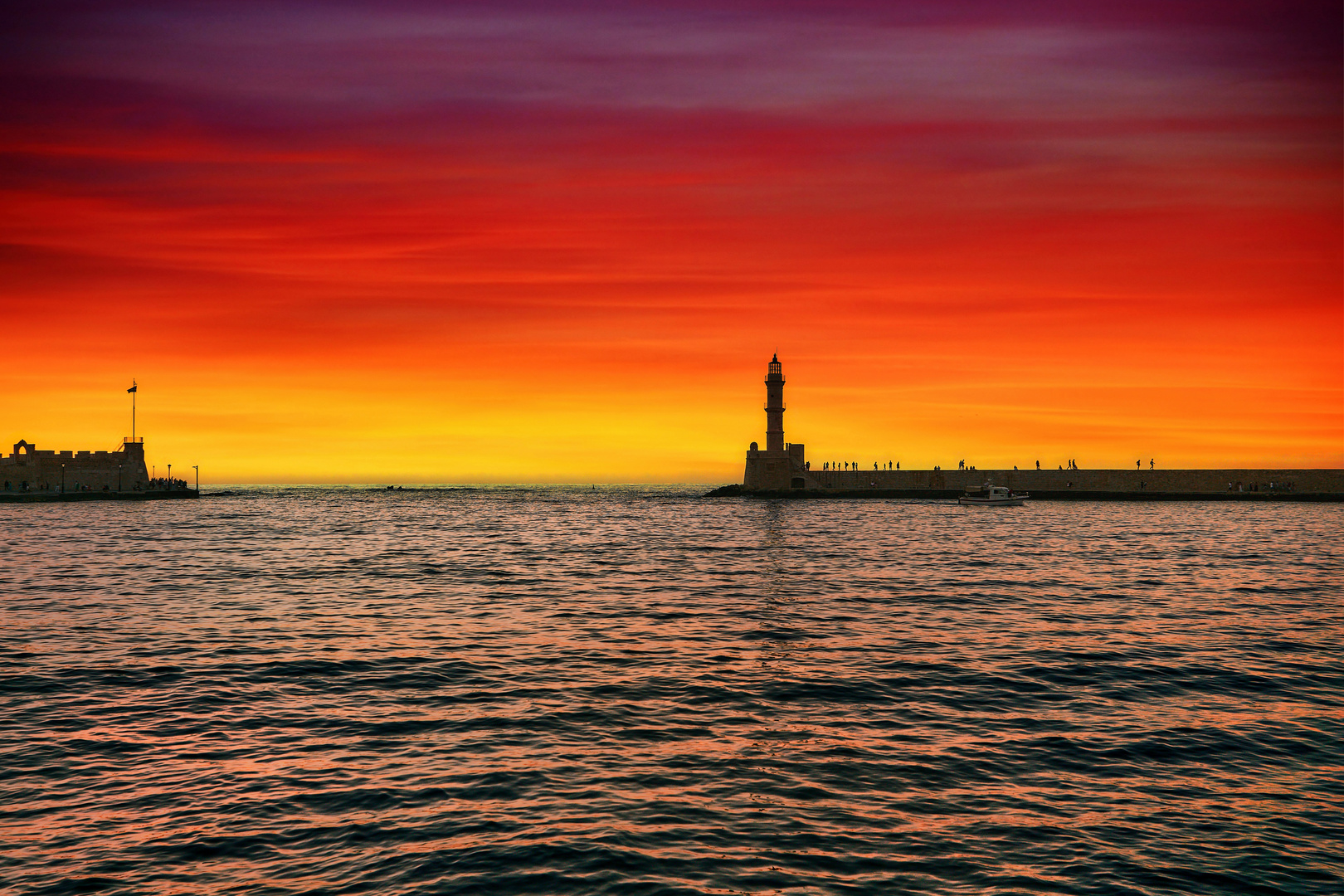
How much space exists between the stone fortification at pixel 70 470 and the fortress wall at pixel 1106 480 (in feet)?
368

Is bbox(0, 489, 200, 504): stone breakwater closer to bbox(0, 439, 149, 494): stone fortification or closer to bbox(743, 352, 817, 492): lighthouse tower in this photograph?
bbox(0, 439, 149, 494): stone fortification

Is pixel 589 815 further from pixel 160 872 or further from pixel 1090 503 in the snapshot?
pixel 1090 503

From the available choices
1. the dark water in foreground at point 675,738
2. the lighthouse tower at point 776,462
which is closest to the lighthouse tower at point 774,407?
the lighthouse tower at point 776,462

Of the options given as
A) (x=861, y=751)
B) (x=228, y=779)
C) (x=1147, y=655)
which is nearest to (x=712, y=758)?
(x=861, y=751)

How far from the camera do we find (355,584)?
37094 millimetres

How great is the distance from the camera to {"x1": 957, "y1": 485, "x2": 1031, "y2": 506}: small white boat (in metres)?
114

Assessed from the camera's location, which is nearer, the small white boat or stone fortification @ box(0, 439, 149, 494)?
the small white boat

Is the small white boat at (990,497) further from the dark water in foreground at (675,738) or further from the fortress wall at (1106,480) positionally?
the dark water in foreground at (675,738)

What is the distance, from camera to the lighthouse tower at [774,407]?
12106cm

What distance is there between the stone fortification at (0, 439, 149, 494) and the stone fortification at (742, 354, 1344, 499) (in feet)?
333

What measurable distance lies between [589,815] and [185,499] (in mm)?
179122

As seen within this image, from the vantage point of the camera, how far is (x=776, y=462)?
12850 centimetres

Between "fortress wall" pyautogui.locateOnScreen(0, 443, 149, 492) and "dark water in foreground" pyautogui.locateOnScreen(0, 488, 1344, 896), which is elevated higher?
"fortress wall" pyautogui.locateOnScreen(0, 443, 149, 492)

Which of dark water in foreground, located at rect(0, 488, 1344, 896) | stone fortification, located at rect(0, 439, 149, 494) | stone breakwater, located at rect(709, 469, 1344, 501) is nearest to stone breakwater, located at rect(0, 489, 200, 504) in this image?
stone fortification, located at rect(0, 439, 149, 494)
